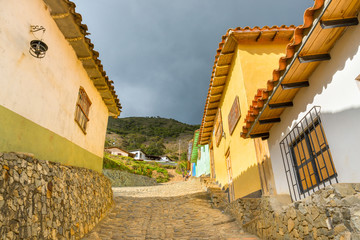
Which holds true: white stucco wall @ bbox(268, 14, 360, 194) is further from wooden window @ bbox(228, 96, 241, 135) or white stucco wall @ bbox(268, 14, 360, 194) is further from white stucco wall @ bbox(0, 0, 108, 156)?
white stucco wall @ bbox(0, 0, 108, 156)

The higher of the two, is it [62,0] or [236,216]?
[62,0]

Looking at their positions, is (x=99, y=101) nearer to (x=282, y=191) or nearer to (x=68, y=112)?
(x=68, y=112)

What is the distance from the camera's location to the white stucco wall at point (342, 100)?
11.0ft

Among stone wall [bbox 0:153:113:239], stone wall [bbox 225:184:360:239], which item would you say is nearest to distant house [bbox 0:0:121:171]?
stone wall [bbox 0:153:113:239]

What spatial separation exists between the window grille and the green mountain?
5346cm

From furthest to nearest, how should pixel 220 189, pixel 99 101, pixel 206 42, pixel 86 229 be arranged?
1. pixel 206 42
2. pixel 220 189
3. pixel 99 101
4. pixel 86 229

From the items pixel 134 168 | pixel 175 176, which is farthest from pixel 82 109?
pixel 175 176

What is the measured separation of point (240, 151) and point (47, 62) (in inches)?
249

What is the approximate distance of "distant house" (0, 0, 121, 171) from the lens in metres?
4.53

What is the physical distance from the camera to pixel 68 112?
7.10m

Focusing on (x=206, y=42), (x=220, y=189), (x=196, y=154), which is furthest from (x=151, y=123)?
(x=220, y=189)

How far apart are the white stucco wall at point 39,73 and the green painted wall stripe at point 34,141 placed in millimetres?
142

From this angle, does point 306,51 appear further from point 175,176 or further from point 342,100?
point 175,176

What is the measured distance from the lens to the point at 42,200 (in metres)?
4.95
